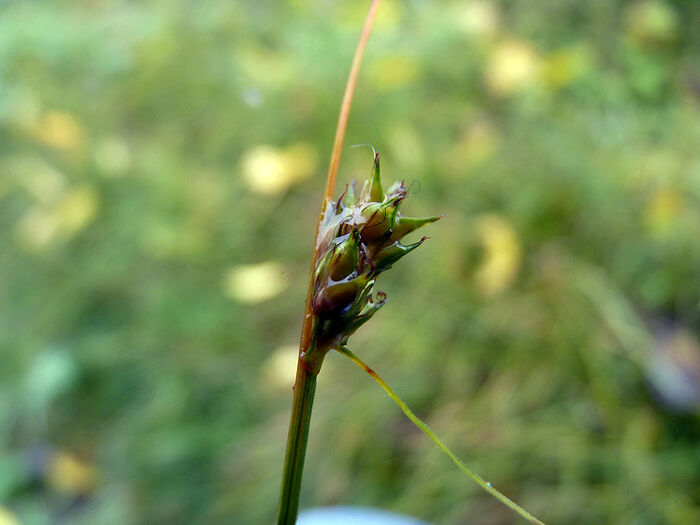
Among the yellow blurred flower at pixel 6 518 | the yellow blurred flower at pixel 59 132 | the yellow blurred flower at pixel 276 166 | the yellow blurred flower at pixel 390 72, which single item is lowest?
the yellow blurred flower at pixel 6 518

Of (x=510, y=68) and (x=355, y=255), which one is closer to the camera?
(x=355, y=255)

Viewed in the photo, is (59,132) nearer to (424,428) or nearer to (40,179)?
(40,179)

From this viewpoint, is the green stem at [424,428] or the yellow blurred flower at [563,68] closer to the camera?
the green stem at [424,428]

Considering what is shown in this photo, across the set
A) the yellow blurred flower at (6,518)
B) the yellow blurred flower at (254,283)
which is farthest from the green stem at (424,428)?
the yellow blurred flower at (254,283)

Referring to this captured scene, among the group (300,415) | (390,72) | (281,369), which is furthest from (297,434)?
(390,72)

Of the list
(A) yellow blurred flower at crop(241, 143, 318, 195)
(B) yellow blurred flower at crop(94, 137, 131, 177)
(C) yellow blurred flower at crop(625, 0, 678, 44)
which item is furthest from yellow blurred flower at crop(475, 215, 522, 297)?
(B) yellow blurred flower at crop(94, 137, 131, 177)

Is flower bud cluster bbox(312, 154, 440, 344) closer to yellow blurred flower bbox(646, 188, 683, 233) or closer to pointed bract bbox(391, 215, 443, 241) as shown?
pointed bract bbox(391, 215, 443, 241)

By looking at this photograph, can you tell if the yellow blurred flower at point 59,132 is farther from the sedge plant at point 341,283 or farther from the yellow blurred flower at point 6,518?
the sedge plant at point 341,283

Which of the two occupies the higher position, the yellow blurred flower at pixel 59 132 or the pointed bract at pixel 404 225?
the yellow blurred flower at pixel 59 132
